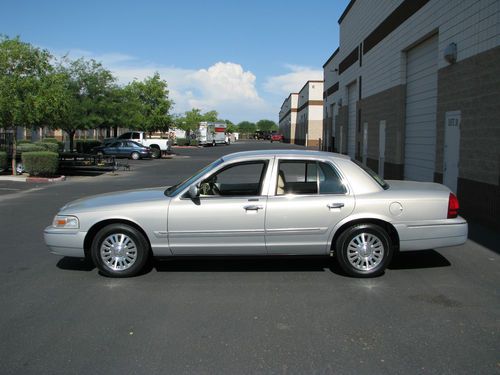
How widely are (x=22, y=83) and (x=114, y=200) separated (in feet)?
54.3

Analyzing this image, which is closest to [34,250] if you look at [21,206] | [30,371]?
[30,371]

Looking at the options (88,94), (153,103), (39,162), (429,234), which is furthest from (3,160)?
(153,103)

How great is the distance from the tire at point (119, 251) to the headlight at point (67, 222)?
30cm

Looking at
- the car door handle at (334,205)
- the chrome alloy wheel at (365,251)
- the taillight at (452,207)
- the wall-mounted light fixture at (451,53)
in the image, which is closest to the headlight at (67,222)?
the car door handle at (334,205)

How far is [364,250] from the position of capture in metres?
6.49

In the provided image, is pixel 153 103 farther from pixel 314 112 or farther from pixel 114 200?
pixel 114 200

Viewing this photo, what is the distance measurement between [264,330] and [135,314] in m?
1.34

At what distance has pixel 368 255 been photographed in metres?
6.50

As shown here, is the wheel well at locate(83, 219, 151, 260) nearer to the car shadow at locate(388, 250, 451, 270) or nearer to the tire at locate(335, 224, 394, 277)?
the tire at locate(335, 224, 394, 277)

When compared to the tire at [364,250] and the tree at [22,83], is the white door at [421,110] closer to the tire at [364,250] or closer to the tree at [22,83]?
the tire at [364,250]

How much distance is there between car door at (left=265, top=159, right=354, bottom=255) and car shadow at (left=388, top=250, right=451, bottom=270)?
126 cm

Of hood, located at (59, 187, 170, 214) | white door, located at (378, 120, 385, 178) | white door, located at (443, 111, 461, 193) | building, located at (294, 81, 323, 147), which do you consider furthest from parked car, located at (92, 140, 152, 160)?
building, located at (294, 81, 323, 147)

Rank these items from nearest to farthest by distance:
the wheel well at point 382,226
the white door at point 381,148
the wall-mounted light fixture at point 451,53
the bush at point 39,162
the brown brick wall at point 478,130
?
the wheel well at point 382,226
the brown brick wall at point 478,130
the wall-mounted light fixture at point 451,53
the white door at point 381,148
the bush at point 39,162

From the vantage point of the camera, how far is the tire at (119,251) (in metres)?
6.53
